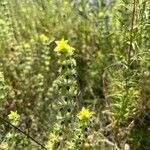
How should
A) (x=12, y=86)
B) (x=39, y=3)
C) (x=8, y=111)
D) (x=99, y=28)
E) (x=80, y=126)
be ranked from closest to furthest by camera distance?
(x=80, y=126) < (x=8, y=111) < (x=12, y=86) < (x=99, y=28) < (x=39, y=3)

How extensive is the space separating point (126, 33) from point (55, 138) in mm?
1050

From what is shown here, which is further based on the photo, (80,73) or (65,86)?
(80,73)

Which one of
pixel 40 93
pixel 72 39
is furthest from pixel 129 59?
pixel 72 39

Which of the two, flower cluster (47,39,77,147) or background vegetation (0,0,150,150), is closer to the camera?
flower cluster (47,39,77,147)

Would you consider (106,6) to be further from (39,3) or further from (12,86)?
(12,86)

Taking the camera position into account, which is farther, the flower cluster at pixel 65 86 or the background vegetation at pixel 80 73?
the background vegetation at pixel 80 73

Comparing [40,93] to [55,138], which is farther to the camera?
[40,93]

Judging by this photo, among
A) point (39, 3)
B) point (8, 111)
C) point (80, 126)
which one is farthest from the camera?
point (39, 3)

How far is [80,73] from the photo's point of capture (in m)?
4.71

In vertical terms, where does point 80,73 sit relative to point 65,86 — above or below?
below

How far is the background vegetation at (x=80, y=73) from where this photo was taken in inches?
130

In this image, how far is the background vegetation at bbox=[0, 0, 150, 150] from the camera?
3312 mm

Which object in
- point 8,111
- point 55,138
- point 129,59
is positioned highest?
point 129,59

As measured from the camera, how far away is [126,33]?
354cm
